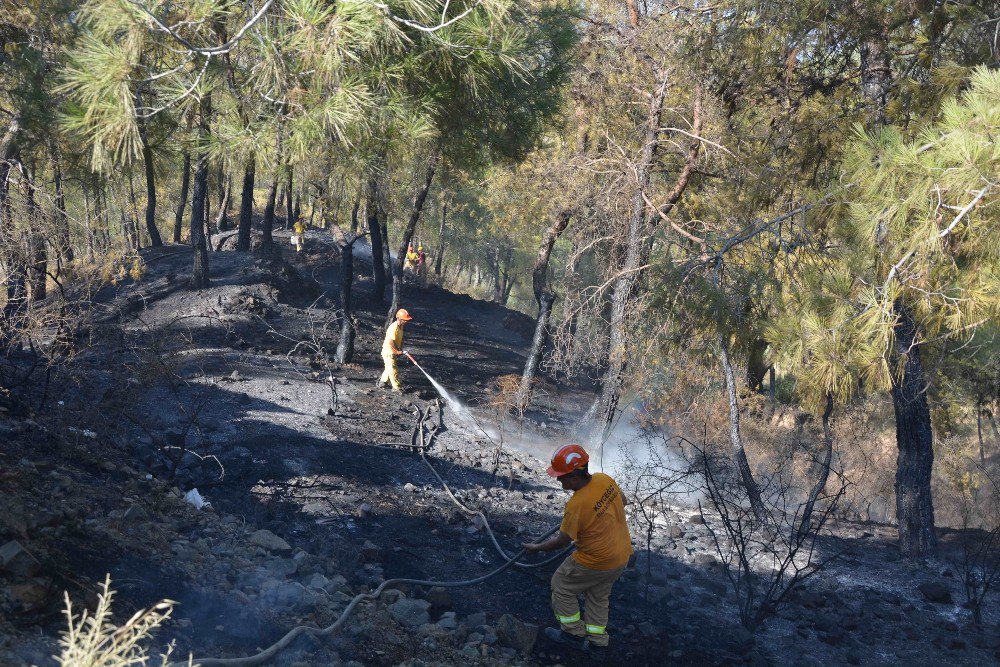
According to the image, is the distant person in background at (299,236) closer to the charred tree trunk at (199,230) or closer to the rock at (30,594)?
the charred tree trunk at (199,230)

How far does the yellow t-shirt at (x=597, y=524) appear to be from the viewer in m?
5.73

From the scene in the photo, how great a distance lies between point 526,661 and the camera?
5426 millimetres

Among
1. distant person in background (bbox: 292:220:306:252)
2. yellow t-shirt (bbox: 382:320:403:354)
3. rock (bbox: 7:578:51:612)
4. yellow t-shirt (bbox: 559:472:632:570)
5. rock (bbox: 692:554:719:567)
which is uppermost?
distant person in background (bbox: 292:220:306:252)

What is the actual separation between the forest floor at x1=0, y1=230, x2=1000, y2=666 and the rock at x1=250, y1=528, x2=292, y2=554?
0.06 ft

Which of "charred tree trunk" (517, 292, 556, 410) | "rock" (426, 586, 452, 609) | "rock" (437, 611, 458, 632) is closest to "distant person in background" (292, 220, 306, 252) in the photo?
"charred tree trunk" (517, 292, 556, 410)

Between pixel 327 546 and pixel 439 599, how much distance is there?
1216mm

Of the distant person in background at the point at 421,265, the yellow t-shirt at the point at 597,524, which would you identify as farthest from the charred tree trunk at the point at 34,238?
the distant person in background at the point at 421,265

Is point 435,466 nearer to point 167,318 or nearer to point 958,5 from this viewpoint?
point 958,5

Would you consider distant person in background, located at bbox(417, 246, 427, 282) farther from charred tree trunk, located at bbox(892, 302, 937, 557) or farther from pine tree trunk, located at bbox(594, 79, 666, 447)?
charred tree trunk, located at bbox(892, 302, 937, 557)

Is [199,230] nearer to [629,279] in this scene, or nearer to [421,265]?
[629,279]

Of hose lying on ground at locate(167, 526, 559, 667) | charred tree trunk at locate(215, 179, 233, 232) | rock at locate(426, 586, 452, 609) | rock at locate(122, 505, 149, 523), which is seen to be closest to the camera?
hose lying on ground at locate(167, 526, 559, 667)

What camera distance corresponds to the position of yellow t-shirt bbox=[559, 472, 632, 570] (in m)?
5.73

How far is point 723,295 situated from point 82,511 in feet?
18.5

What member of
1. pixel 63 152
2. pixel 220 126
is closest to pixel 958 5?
pixel 220 126
